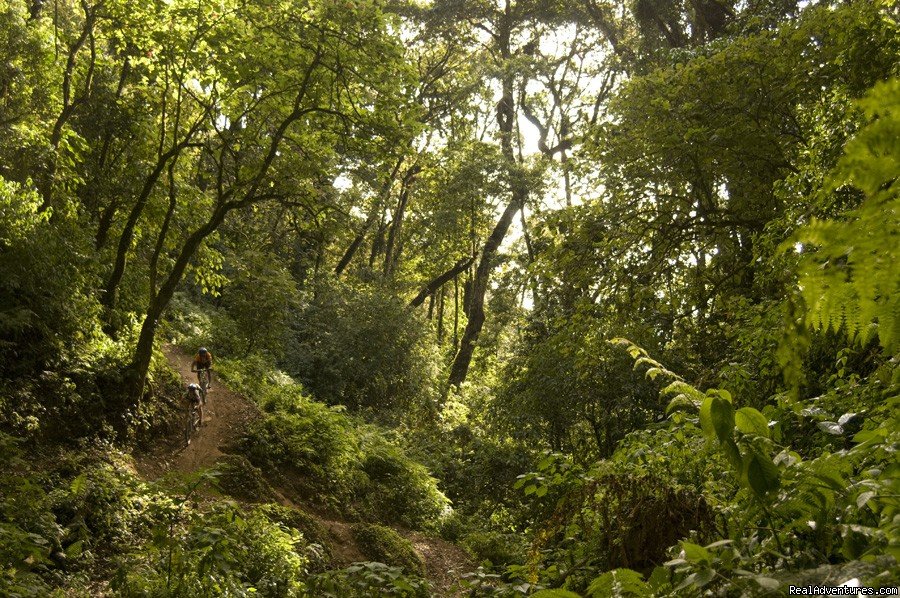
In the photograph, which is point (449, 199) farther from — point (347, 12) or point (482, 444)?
point (347, 12)

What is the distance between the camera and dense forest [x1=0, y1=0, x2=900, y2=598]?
2.46 m

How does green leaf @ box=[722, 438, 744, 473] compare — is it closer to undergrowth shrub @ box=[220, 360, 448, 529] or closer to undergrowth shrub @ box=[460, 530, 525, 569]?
undergrowth shrub @ box=[460, 530, 525, 569]

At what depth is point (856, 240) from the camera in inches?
66.1

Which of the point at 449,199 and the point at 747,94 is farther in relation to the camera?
the point at 449,199

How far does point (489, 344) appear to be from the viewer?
2027cm

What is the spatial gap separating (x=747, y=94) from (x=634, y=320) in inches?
156

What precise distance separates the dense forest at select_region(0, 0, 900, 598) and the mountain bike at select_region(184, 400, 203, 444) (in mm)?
325

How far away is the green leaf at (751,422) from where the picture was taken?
248cm

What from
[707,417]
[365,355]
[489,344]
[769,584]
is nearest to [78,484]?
[707,417]

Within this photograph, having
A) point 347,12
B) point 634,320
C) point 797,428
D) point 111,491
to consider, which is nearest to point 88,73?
point 347,12

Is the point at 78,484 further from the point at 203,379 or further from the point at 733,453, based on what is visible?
the point at 733,453

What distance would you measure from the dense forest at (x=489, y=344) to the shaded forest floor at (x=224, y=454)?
10cm

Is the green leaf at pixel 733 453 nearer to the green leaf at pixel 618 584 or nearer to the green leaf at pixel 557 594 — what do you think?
the green leaf at pixel 618 584

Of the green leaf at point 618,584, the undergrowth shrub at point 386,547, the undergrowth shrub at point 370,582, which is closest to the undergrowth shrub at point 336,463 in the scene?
the undergrowth shrub at point 386,547
